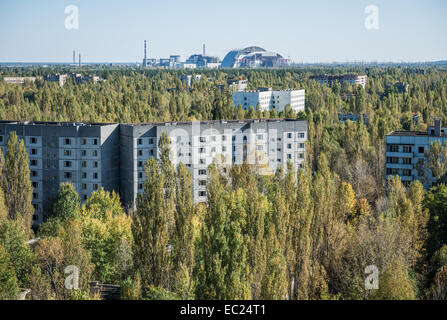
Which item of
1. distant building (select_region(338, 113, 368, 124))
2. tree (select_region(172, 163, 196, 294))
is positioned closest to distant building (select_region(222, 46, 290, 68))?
distant building (select_region(338, 113, 368, 124))

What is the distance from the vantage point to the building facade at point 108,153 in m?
29.4

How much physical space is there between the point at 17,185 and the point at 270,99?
4328 centimetres

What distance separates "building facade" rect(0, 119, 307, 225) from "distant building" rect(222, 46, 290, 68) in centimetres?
14327

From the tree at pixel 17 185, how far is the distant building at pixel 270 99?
37968 millimetres

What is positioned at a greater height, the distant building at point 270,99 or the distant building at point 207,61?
the distant building at point 207,61

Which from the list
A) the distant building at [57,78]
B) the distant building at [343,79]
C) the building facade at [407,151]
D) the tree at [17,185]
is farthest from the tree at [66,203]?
the distant building at [343,79]

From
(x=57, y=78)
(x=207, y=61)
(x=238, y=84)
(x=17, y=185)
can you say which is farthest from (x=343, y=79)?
(x=207, y=61)

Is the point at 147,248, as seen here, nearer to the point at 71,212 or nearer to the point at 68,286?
the point at 68,286

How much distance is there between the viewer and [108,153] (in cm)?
2970

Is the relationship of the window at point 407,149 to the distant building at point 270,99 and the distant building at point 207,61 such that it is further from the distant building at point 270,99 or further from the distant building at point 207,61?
the distant building at point 207,61

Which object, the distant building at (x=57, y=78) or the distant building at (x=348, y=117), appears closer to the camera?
the distant building at (x=348, y=117)
